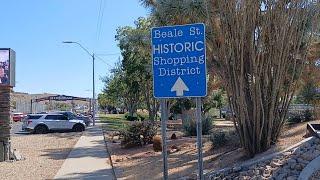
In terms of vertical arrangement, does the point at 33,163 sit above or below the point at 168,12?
below

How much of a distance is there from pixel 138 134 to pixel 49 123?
1911 centimetres

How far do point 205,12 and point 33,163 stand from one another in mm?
8692

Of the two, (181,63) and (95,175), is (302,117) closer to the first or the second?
(95,175)

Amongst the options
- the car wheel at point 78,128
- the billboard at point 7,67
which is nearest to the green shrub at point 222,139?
the billboard at point 7,67

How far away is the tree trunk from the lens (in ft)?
61.7

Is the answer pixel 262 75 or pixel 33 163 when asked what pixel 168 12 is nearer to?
pixel 262 75

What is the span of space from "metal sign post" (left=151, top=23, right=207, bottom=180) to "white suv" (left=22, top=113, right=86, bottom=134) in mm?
33907

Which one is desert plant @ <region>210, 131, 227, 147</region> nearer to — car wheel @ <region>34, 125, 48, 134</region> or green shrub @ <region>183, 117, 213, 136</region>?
green shrub @ <region>183, 117, 213, 136</region>

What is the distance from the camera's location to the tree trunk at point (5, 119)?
18.8 m

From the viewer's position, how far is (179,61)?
625 centimetres

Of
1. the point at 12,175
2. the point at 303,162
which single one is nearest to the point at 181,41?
the point at 303,162

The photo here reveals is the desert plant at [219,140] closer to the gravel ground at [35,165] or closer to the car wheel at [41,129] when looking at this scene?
the gravel ground at [35,165]

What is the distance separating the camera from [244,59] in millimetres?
12344

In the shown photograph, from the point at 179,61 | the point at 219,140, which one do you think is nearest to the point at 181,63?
the point at 179,61
